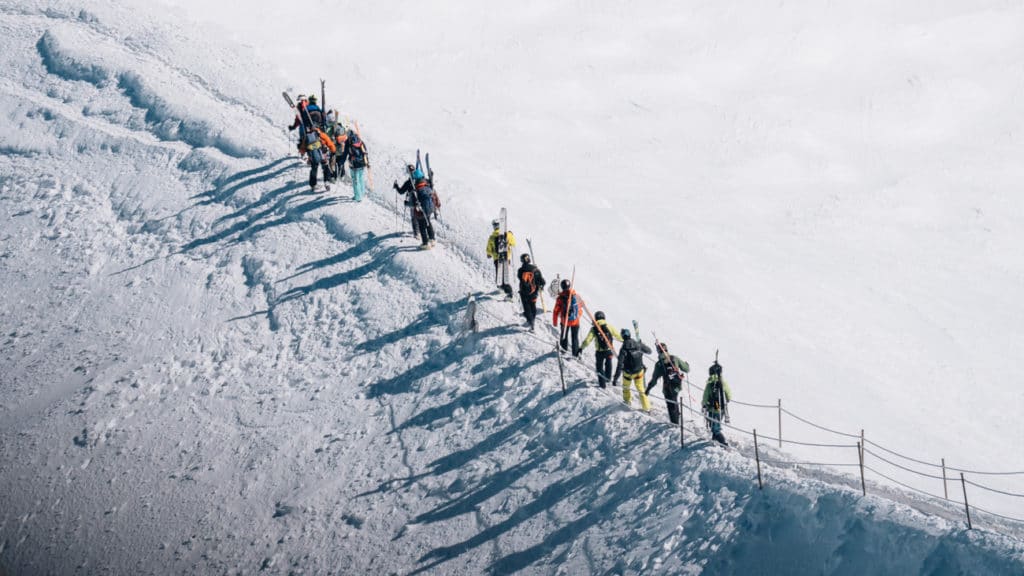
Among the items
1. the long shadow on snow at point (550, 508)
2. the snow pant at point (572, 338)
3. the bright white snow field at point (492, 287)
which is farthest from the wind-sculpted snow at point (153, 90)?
the long shadow on snow at point (550, 508)

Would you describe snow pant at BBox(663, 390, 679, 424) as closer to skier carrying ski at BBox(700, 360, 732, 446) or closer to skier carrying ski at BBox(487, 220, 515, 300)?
skier carrying ski at BBox(700, 360, 732, 446)

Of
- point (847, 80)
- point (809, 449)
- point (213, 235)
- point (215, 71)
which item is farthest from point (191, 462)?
point (847, 80)

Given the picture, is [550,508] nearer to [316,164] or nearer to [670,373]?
[670,373]

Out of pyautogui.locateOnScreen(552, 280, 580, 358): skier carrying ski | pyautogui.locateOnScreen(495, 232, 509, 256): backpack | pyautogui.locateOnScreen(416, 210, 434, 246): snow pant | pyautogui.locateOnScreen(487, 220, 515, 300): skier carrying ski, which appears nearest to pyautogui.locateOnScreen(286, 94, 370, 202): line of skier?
pyautogui.locateOnScreen(416, 210, 434, 246): snow pant

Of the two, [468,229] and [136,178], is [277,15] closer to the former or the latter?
[136,178]

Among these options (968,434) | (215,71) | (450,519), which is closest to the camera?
(450,519)

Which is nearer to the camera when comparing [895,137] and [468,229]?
[468,229]

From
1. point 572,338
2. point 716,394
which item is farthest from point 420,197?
point 716,394
